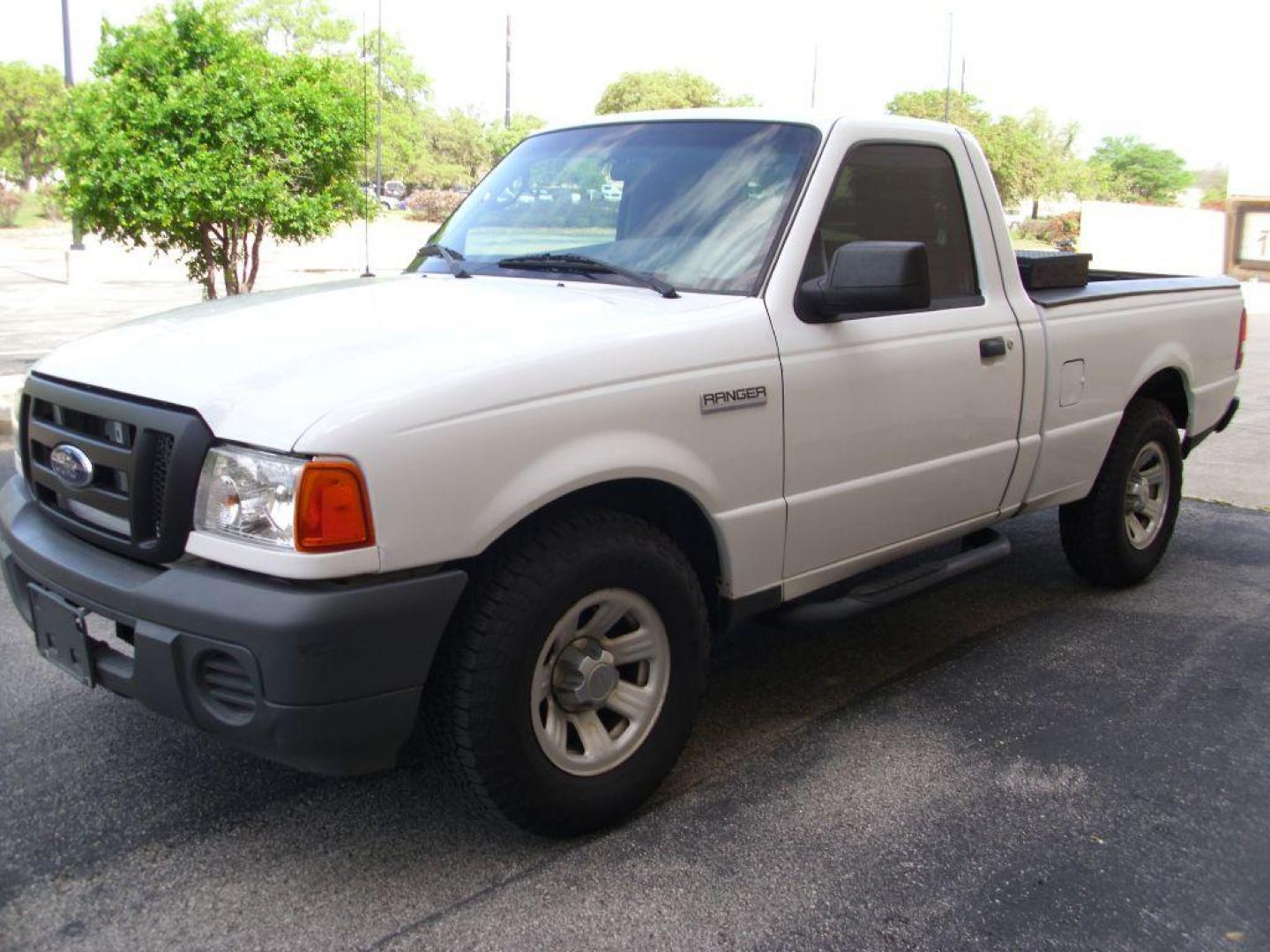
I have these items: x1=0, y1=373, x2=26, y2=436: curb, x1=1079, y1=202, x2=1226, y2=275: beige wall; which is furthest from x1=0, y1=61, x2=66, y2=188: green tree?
x1=0, y1=373, x2=26, y2=436: curb

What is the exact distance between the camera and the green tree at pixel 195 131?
317 inches

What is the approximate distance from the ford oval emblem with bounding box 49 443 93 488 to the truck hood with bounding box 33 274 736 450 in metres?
0.18

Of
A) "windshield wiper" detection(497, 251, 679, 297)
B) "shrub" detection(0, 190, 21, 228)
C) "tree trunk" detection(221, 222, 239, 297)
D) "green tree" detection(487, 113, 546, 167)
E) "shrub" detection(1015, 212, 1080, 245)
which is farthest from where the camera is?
"green tree" detection(487, 113, 546, 167)

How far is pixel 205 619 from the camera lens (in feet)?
8.62

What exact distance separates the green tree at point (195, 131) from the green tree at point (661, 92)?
6720cm

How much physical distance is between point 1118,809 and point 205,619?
8.15 feet

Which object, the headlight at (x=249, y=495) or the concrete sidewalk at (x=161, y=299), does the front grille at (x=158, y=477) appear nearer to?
the headlight at (x=249, y=495)

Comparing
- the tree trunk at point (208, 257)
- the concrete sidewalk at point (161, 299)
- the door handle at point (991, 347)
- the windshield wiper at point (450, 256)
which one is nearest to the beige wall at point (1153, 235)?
the concrete sidewalk at point (161, 299)

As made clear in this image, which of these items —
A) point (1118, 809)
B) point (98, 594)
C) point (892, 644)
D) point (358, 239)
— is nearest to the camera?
point (98, 594)

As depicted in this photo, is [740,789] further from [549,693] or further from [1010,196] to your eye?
[1010,196]

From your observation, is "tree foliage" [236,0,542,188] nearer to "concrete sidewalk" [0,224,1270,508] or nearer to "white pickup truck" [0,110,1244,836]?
"concrete sidewalk" [0,224,1270,508]

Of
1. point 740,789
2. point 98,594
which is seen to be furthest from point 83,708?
point 740,789

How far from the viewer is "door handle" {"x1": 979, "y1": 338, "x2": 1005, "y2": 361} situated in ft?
13.6

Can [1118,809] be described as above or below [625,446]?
below
